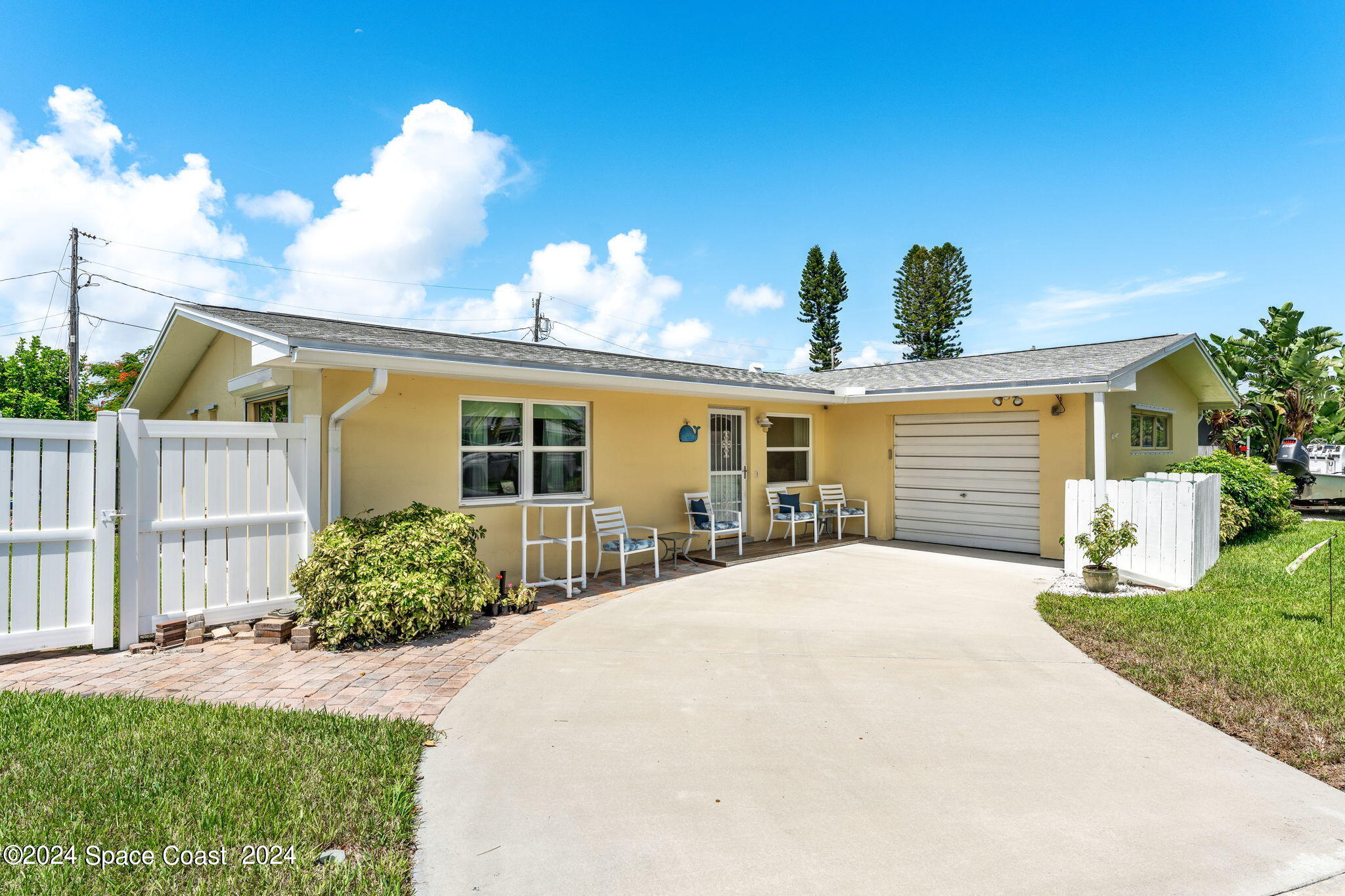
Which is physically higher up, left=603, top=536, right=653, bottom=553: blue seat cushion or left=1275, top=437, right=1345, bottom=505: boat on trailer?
left=1275, top=437, right=1345, bottom=505: boat on trailer

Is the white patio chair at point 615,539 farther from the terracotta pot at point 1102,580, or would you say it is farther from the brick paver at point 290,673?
the terracotta pot at point 1102,580

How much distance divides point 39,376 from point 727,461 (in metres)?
30.8

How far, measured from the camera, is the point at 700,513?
9453 mm

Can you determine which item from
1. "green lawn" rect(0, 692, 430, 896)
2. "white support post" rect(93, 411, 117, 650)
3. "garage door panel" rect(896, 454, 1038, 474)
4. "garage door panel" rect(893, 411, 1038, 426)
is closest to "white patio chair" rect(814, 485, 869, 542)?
"garage door panel" rect(896, 454, 1038, 474)

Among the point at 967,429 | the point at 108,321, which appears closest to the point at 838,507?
the point at 967,429

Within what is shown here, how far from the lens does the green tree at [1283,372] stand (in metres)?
16.4

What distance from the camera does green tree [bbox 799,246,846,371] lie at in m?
34.4

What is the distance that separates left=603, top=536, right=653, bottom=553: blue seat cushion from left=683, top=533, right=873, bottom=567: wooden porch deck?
102 centimetres

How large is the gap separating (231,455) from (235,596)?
4.10 ft

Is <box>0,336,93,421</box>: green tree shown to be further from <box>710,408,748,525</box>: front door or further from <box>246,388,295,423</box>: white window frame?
<box>710,408,748,525</box>: front door

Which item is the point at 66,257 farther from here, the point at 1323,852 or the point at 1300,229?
the point at 1300,229

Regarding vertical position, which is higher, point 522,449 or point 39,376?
point 39,376

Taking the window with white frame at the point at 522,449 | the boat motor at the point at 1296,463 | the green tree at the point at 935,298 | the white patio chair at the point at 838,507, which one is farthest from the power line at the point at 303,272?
the boat motor at the point at 1296,463

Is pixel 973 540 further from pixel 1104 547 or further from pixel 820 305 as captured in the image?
pixel 820 305
